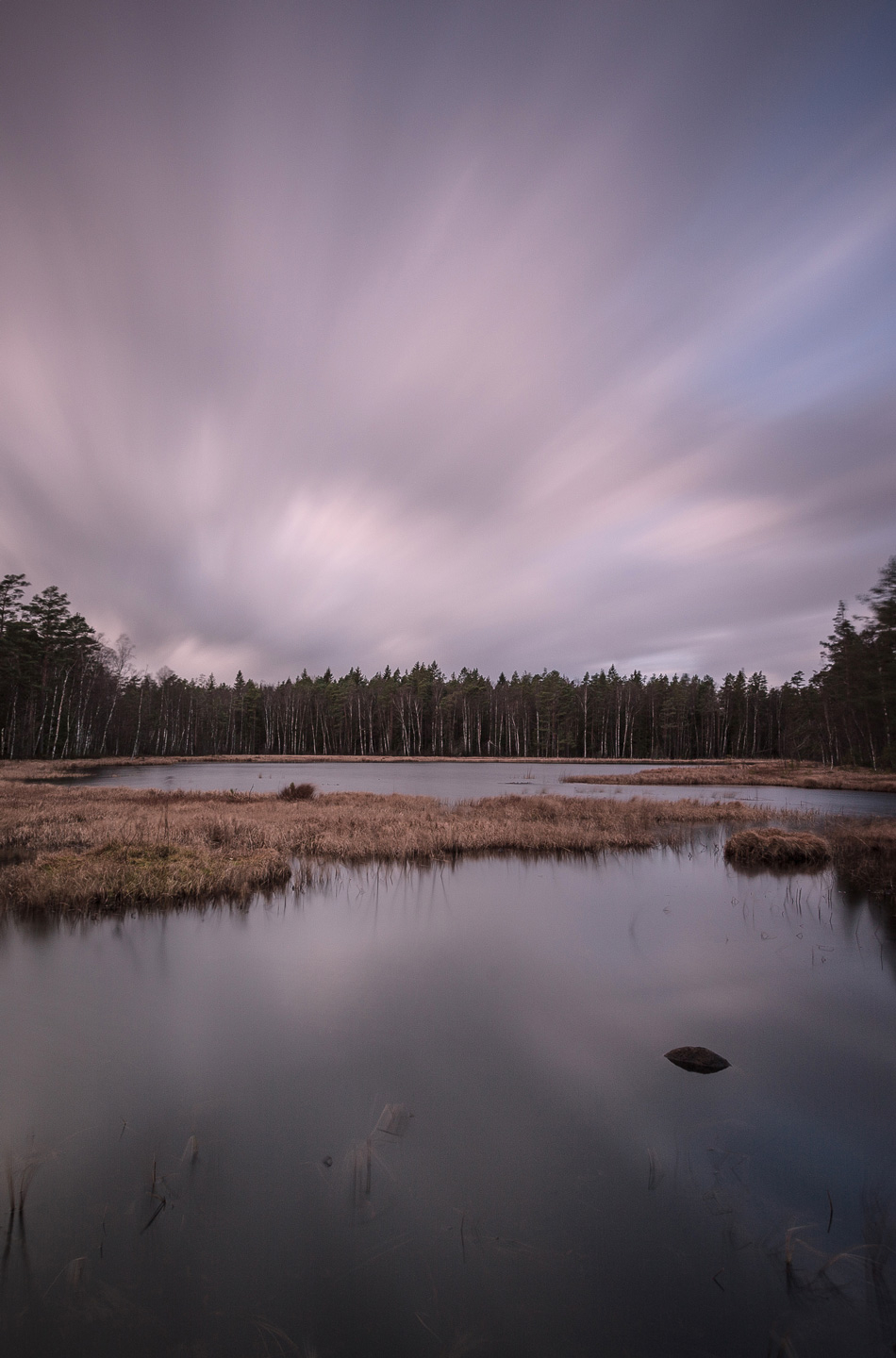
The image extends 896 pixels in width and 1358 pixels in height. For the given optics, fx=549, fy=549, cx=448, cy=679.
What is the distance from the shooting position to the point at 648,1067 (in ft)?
17.9

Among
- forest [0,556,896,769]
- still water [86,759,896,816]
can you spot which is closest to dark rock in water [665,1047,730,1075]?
still water [86,759,896,816]

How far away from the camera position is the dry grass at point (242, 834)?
35.0 feet

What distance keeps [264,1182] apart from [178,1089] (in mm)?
1558

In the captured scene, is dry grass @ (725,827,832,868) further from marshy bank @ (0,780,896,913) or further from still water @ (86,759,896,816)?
still water @ (86,759,896,816)

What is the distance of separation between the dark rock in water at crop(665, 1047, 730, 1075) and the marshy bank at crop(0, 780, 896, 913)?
27.6 ft

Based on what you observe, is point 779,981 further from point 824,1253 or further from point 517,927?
point 824,1253

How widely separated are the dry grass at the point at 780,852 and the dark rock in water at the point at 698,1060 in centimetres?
1113

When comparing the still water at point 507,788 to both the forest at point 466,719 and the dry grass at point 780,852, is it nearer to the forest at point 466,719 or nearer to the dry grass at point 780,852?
the dry grass at point 780,852

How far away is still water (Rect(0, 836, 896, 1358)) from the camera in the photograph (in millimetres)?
2924

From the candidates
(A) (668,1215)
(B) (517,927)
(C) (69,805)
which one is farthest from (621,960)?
(C) (69,805)

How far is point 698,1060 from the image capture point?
216 inches

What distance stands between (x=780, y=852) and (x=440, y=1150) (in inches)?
578

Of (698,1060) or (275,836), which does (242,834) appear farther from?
(698,1060)

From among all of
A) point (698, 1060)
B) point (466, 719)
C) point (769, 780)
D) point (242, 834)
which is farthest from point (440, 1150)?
point (466, 719)
